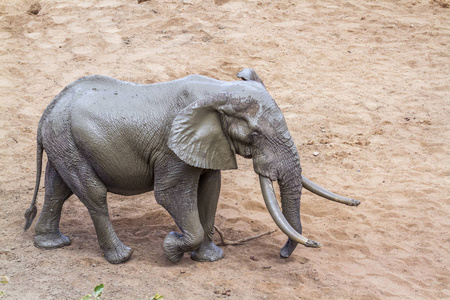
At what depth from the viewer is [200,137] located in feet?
15.8

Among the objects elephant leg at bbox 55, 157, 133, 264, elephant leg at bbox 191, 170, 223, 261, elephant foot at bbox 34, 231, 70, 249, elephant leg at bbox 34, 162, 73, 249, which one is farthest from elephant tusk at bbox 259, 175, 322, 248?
elephant foot at bbox 34, 231, 70, 249

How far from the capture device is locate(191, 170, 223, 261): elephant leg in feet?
18.0

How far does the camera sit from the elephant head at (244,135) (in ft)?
15.5

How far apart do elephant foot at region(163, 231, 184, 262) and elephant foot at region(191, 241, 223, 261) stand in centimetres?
24

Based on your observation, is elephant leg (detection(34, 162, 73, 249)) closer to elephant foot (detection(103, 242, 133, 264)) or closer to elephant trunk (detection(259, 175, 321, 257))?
elephant foot (detection(103, 242, 133, 264))

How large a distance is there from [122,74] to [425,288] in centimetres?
610

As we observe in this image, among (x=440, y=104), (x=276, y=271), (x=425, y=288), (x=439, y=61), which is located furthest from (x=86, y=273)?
(x=439, y=61)

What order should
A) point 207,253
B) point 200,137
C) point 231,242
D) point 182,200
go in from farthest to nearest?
point 231,242
point 207,253
point 182,200
point 200,137

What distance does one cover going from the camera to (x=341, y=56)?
Answer: 420 inches

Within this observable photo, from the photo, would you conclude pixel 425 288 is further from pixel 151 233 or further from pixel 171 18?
pixel 171 18

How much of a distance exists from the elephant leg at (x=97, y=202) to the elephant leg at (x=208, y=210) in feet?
2.25

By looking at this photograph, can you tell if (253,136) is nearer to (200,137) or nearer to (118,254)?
(200,137)

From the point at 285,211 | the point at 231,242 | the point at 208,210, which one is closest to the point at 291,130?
the point at 231,242

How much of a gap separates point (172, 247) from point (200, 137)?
113cm
